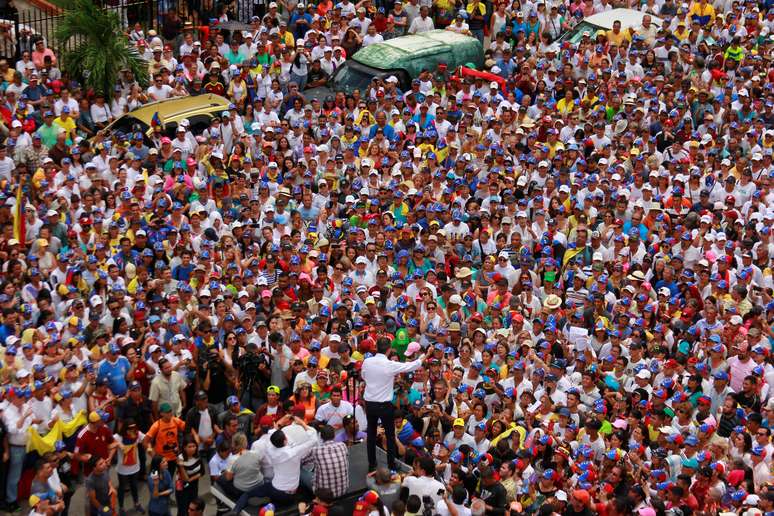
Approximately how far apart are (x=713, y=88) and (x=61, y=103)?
12.5 m

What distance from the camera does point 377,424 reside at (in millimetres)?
19016

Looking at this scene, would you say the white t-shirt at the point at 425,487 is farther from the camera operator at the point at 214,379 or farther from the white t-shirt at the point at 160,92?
the white t-shirt at the point at 160,92

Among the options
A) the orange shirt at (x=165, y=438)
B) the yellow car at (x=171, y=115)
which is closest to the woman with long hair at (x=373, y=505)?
the orange shirt at (x=165, y=438)

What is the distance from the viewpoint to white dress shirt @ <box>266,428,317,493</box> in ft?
59.6

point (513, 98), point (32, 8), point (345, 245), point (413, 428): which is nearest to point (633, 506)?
point (413, 428)

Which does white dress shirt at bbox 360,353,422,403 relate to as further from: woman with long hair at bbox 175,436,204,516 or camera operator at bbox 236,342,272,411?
camera operator at bbox 236,342,272,411

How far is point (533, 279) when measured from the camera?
23.1m

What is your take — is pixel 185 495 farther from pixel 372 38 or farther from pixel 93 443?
A: pixel 372 38

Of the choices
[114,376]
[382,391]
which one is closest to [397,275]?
[382,391]

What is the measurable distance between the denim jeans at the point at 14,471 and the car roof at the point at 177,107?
8714mm

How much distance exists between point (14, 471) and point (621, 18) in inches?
693

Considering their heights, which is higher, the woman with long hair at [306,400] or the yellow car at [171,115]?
the yellow car at [171,115]

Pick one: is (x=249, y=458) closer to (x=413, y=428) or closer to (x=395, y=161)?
(x=413, y=428)

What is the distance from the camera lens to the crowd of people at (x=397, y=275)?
18.8 metres
